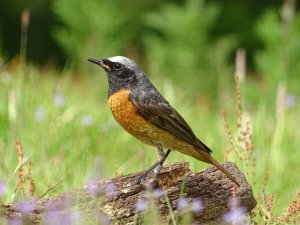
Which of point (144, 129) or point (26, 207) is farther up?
point (144, 129)

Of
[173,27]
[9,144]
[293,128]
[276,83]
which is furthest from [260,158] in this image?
[173,27]

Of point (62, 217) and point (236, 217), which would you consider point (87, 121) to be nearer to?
point (62, 217)

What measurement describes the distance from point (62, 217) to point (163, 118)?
1291mm

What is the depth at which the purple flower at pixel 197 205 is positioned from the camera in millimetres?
3826

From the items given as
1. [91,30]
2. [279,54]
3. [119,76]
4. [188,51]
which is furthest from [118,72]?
[188,51]

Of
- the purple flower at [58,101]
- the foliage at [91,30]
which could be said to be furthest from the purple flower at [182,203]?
the foliage at [91,30]

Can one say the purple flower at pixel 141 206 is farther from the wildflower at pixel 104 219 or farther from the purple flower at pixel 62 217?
the purple flower at pixel 62 217

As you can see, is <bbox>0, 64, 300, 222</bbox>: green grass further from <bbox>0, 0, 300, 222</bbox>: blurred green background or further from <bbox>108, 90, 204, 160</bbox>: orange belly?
<bbox>108, 90, 204, 160</bbox>: orange belly

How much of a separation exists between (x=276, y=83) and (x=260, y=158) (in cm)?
389

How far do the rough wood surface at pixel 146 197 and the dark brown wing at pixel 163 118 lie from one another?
→ 0.30 m

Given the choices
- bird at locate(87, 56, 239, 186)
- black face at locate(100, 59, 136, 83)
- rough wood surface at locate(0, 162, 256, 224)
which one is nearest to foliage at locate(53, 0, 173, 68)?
black face at locate(100, 59, 136, 83)

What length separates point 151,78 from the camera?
9.85 meters

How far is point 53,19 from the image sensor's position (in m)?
18.6

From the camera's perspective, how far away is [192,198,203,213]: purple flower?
3826 millimetres
